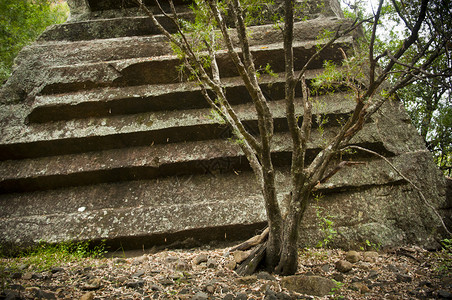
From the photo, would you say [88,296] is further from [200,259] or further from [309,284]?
[309,284]

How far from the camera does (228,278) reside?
2693mm

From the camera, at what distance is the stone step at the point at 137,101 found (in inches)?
184

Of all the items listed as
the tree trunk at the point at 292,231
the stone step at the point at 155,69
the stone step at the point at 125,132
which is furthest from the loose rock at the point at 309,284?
the stone step at the point at 155,69

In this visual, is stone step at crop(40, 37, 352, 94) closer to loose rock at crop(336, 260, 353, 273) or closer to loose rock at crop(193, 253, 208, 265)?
loose rock at crop(193, 253, 208, 265)

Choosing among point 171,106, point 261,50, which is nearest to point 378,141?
point 261,50

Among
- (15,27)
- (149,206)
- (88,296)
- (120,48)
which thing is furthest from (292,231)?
(15,27)

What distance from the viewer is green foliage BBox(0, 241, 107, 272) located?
3.14 metres

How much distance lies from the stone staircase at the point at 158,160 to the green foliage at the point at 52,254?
135mm

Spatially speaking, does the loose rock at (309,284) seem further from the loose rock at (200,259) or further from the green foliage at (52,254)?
the green foliage at (52,254)

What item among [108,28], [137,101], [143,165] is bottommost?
[143,165]

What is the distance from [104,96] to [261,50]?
330 centimetres

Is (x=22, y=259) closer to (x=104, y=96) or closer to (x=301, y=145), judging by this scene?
(x=104, y=96)

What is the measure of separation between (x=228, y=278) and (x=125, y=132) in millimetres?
3081

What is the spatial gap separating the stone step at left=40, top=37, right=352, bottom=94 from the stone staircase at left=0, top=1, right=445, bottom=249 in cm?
2
